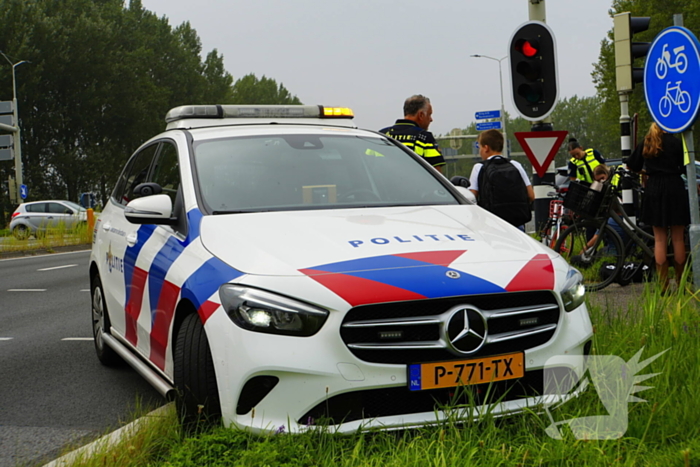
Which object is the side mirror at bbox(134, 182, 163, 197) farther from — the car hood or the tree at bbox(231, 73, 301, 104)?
the tree at bbox(231, 73, 301, 104)

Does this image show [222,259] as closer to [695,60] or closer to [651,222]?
[695,60]

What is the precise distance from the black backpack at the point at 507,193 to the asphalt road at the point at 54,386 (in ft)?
12.1

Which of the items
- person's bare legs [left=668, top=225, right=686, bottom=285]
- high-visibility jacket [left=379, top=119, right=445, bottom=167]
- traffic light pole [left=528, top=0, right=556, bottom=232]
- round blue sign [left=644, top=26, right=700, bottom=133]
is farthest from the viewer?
traffic light pole [left=528, top=0, right=556, bottom=232]

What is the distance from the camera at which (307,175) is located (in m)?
4.89

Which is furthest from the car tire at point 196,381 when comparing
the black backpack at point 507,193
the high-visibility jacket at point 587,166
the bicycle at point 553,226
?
the high-visibility jacket at point 587,166

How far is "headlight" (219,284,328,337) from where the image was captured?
3371 millimetres

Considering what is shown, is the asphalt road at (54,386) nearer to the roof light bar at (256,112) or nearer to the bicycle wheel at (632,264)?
the roof light bar at (256,112)

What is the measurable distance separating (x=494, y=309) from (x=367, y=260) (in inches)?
21.6

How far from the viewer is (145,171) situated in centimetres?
581

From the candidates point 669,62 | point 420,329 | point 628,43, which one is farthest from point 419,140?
point 420,329

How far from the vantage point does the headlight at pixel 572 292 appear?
3.77 m

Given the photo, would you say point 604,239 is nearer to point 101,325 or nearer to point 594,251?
point 594,251

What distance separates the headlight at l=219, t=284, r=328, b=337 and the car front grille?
13cm
